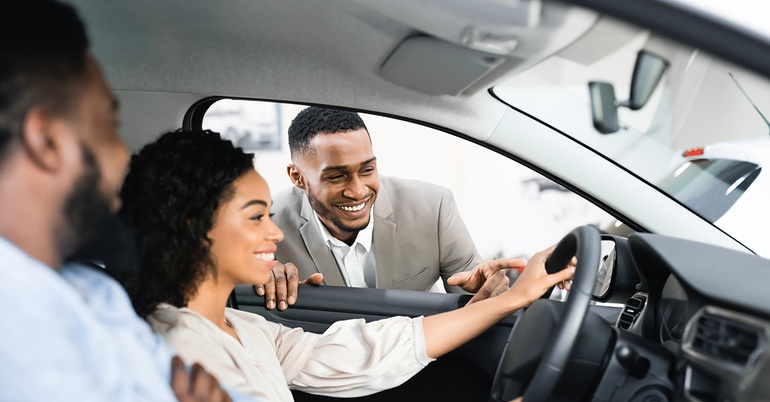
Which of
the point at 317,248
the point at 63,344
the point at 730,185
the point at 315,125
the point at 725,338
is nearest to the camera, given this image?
the point at 63,344

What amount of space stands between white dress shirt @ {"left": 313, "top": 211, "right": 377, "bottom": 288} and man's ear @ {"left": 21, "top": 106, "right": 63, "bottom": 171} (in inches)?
62.3

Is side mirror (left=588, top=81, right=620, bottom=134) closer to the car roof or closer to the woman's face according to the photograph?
the car roof

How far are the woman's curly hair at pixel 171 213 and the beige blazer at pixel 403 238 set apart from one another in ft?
3.37

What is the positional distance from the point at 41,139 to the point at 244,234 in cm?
32

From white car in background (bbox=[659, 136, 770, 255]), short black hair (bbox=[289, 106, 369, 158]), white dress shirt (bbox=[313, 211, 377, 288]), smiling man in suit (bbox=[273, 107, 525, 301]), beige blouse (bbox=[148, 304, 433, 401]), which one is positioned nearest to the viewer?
beige blouse (bbox=[148, 304, 433, 401])

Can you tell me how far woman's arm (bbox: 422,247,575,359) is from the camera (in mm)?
1538

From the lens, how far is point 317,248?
8.07ft

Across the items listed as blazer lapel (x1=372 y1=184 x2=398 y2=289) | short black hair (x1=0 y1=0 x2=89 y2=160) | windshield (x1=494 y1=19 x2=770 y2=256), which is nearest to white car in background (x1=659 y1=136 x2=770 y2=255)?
windshield (x1=494 y1=19 x2=770 y2=256)

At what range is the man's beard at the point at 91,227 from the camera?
3.12 ft

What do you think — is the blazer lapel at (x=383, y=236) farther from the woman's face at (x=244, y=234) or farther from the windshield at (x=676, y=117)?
the woman's face at (x=244, y=234)

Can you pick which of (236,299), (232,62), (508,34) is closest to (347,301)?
(236,299)

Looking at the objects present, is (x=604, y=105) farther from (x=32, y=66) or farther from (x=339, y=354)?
(x=32, y=66)

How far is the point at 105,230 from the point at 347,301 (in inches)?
34.1

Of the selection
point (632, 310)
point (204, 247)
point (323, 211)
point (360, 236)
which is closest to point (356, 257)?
point (360, 236)
